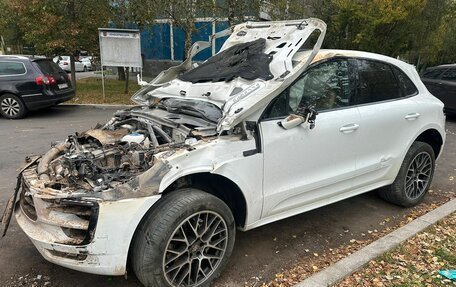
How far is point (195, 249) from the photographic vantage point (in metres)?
2.81

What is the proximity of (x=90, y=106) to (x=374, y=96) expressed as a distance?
31.7ft

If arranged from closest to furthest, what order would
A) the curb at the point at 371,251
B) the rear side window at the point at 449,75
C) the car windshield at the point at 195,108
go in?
1. the curb at the point at 371,251
2. the car windshield at the point at 195,108
3. the rear side window at the point at 449,75

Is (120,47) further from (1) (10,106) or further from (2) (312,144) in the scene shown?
(2) (312,144)

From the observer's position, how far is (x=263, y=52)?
11.9 feet

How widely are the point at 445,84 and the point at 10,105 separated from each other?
35.9 feet

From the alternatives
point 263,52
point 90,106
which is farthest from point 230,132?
point 90,106

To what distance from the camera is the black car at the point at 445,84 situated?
32.3 ft

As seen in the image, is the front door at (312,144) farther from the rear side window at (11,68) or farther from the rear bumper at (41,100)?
the rear side window at (11,68)

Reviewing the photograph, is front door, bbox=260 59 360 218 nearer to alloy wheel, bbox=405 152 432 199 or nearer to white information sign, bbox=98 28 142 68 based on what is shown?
alloy wheel, bbox=405 152 432 199

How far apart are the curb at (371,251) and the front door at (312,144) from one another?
0.56 m

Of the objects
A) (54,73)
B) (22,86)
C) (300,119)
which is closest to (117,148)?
(300,119)

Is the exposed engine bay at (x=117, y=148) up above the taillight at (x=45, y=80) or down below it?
above

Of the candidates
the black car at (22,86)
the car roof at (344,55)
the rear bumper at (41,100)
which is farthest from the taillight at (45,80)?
the car roof at (344,55)

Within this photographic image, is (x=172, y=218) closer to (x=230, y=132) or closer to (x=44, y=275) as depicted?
(x=230, y=132)
